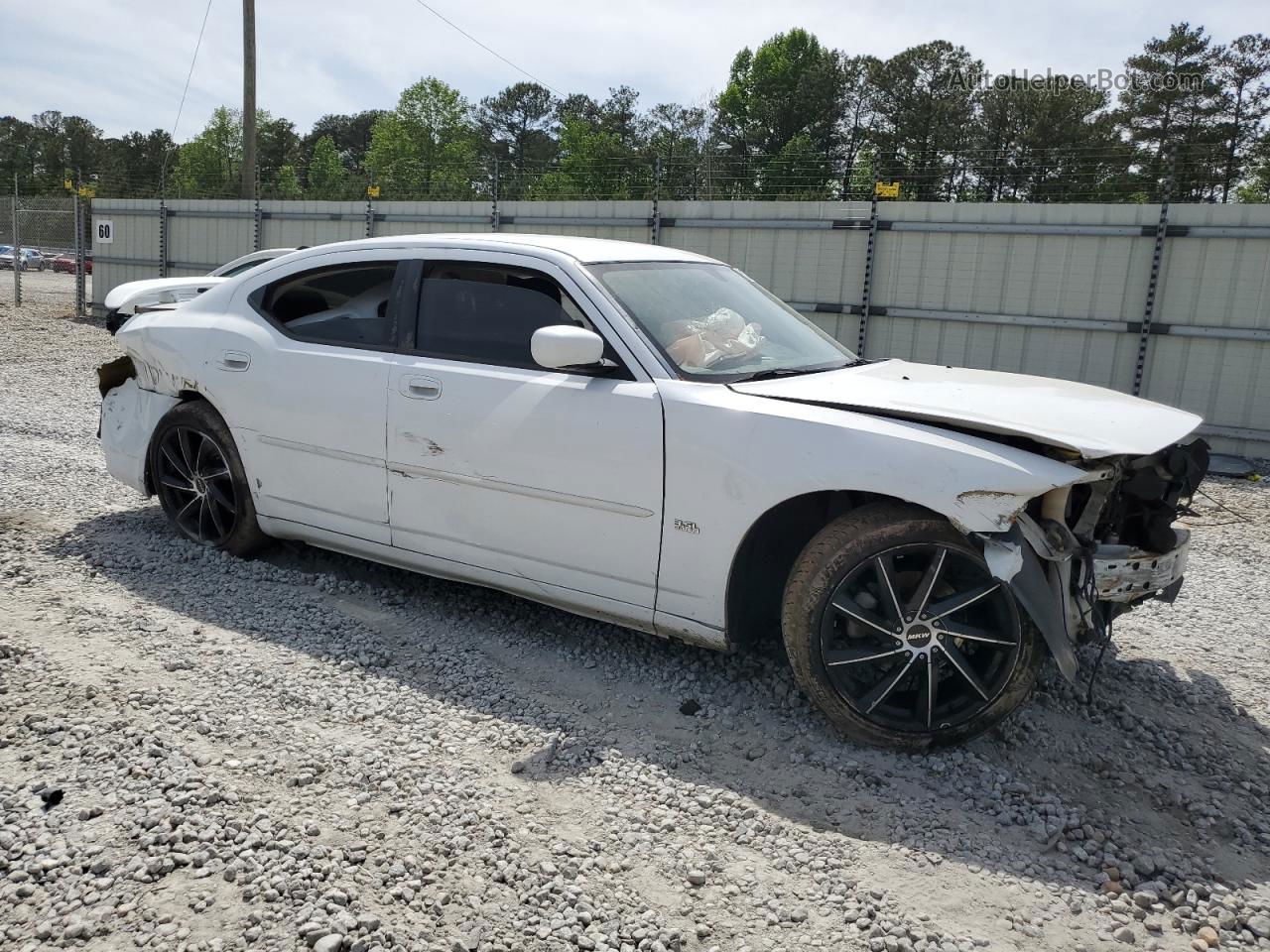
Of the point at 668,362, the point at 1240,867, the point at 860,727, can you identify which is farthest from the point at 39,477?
the point at 1240,867

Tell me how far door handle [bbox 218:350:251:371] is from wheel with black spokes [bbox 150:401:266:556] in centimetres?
29

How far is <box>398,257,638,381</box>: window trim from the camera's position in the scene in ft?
12.7

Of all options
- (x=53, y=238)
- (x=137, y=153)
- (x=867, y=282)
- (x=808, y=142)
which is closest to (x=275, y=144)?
(x=137, y=153)

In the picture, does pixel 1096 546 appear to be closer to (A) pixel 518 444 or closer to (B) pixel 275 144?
(A) pixel 518 444

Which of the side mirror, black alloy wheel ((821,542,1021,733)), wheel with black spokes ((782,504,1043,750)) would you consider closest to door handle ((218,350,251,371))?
the side mirror

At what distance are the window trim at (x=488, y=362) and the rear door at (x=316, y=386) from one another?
110 mm

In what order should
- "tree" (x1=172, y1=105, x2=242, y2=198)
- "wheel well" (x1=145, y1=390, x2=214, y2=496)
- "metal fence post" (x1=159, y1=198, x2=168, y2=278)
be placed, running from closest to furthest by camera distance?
"wheel well" (x1=145, y1=390, x2=214, y2=496), "metal fence post" (x1=159, y1=198, x2=168, y2=278), "tree" (x1=172, y1=105, x2=242, y2=198)

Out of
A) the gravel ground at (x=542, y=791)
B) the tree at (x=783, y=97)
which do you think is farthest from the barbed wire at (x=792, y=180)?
the tree at (x=783, y=97)

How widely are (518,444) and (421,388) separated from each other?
577 mm

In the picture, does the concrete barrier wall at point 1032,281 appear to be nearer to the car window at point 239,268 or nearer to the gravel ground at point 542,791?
the car window at point 239,268

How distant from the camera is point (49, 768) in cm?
309

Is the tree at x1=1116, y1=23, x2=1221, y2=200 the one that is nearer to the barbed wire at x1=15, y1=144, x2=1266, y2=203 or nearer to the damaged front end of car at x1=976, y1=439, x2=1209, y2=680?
the barbed wire at x1=15, y1=144, x2=1266, y2=203

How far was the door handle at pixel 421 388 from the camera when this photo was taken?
13.9 ft

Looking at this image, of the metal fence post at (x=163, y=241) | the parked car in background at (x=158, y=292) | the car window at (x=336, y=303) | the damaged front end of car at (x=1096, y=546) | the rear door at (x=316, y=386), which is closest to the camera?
the damaged front end of car at (x=1096, y=546)
